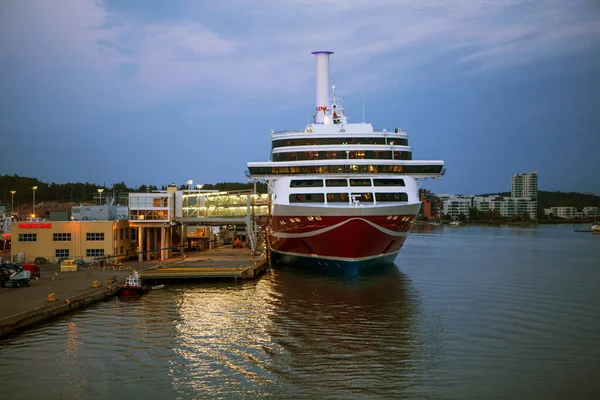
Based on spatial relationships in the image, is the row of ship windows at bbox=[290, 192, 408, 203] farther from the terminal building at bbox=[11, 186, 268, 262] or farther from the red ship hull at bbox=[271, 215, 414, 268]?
the terminal building at bbox=[11, 186, 268, 262]

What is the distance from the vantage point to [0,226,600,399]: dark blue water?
19047mm

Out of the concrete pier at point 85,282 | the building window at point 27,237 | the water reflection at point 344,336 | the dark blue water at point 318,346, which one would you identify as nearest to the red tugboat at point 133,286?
the concrete pier at point 85,282

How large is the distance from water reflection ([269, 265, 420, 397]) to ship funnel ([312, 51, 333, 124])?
2157cm

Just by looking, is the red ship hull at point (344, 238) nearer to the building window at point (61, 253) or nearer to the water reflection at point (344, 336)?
the water reflection at point (344, 336)

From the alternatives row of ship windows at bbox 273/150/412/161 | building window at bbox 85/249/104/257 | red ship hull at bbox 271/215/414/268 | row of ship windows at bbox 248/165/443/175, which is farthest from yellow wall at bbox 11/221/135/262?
row of ship windows at bbox 273/150/412/161

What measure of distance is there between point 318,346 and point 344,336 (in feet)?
6.94

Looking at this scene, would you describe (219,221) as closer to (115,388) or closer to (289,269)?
(289,269)

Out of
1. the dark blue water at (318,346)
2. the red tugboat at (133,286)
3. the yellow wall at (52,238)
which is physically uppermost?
the yellow wall at (52,238)

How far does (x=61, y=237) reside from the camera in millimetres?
46094

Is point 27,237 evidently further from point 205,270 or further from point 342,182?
point 342,182

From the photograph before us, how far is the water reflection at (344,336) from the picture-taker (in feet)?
64.2

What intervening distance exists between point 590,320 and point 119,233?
3391cm

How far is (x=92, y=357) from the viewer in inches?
870

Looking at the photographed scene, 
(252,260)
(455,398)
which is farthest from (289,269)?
(455,398)
